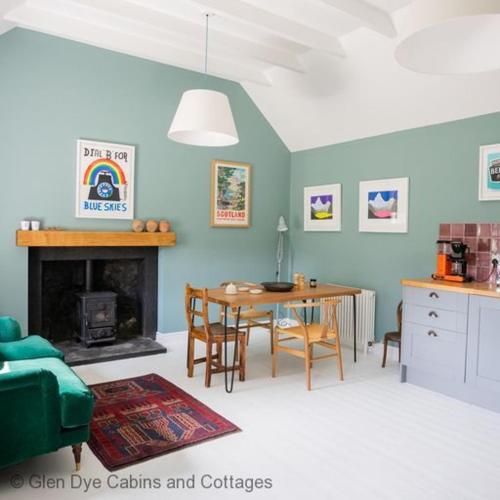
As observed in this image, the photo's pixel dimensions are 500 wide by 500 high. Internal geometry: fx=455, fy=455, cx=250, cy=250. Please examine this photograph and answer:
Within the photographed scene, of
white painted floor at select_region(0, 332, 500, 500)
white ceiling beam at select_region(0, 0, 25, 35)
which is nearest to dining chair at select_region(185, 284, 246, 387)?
white painted floor at select_region(0, 332, 500, 500)

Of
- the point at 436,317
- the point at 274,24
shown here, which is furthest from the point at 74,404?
the point at 274,24

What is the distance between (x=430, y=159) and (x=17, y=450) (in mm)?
4160

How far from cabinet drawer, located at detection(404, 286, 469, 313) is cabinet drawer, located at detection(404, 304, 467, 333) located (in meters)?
0.03

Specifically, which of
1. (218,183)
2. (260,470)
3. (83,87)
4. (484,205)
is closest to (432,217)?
(484,205)

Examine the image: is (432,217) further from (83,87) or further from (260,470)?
(83,87)

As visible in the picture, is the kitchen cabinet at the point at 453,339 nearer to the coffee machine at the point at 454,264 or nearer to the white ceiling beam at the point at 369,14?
the coffee machine at the point at 454,264

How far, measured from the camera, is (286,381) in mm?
4086

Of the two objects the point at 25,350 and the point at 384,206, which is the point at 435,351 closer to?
the point at 384,206

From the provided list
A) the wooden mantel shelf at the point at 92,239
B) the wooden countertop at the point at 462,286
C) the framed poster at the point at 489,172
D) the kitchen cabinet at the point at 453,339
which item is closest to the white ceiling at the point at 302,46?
the framed poster at the point at 489,172

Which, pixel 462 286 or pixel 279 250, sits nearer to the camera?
pixel 462 286

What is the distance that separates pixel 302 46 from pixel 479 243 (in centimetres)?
251

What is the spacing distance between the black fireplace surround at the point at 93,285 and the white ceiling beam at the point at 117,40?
2.01m

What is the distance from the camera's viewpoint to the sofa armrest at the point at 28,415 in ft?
7.47

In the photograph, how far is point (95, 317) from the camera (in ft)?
15.5
